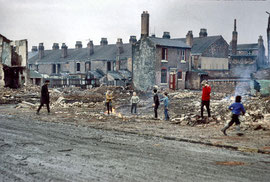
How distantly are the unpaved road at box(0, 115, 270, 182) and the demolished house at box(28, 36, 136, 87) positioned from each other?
128 feet

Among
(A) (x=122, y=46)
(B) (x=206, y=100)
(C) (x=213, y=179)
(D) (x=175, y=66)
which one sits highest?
(A) (x=122, y=46)

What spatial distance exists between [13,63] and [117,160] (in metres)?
32.7

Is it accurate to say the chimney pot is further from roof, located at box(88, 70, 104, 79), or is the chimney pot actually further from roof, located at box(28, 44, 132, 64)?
roof, located at box(88, 70, 104, 79)

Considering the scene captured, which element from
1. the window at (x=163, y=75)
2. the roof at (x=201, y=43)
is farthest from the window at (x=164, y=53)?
the roof at (x=201, y=43)

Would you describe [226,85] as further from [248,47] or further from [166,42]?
[248,47]

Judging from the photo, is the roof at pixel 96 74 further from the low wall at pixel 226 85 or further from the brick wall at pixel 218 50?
the low wall at pixel 226 85

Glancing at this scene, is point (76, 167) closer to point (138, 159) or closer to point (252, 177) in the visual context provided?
point (138, 159)

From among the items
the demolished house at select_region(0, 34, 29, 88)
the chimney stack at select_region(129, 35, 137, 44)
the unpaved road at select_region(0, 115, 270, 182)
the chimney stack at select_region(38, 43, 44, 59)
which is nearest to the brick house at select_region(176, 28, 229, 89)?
the chimney stack at select_region(129, 35, 137, 44)

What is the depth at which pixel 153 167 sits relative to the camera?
6.95 meters

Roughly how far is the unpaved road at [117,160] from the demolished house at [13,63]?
2658 cm

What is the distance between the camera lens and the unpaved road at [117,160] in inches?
250

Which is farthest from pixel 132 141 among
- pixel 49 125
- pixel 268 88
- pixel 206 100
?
pixel 268 88

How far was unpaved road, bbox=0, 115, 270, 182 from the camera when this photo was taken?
6.36 meters

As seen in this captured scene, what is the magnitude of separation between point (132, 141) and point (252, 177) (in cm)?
443
